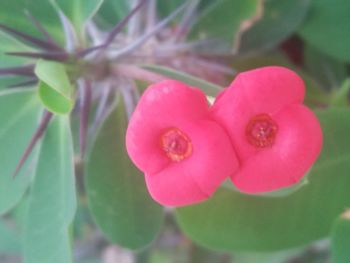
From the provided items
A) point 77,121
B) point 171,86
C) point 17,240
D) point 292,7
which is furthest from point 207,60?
point 17,240

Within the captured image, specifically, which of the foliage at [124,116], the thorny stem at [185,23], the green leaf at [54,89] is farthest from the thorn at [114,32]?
the thorny stem at [185,23]

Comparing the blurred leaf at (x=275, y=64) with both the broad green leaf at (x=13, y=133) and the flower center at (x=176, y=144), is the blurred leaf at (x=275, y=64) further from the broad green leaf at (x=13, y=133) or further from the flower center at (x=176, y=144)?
the flower center at (x=176, y=144)

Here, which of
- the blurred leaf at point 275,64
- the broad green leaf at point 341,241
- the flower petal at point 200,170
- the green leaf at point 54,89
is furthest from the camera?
the blurred leaf at point 275,64

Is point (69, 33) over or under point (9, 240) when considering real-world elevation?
over

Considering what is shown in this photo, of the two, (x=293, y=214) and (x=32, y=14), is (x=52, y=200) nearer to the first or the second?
(x=32, y=14)

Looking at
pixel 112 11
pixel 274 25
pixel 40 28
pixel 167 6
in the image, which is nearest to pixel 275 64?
pixel 274 25

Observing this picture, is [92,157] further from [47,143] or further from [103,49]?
[103,49]

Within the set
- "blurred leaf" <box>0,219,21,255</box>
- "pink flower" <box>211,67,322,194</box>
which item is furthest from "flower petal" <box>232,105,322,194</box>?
"blurred leaf" <box>0,219,21,255</box>
